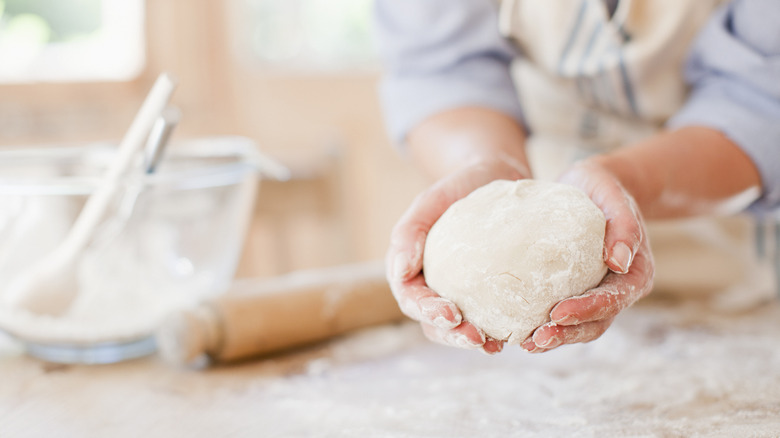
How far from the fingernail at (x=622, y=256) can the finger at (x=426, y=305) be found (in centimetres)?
14

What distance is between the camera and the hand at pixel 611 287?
21.5 inches

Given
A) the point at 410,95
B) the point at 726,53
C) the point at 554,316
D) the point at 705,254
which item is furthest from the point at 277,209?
the point at 554,316

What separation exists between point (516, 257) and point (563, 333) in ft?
0.26

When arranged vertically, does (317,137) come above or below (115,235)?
below

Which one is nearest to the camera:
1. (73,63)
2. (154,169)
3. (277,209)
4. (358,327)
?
(154,169)

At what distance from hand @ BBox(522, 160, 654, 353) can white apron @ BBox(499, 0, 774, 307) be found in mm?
376

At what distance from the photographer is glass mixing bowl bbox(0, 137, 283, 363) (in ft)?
2.58

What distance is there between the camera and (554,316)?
1.80 feet

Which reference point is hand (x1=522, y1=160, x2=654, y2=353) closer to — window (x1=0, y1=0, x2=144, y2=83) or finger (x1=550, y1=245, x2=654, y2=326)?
finger (x1=550, y1=245, x2=654, y2=326)

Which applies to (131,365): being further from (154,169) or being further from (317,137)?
(317,137)

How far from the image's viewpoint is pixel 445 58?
0.96m

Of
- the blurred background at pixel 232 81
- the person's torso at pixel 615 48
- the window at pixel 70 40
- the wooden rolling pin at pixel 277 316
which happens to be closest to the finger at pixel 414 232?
the wooden rolling pin at pixel 277 316

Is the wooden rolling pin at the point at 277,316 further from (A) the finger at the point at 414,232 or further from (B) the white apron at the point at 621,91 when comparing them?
(B) the white apron at the point at 621,91

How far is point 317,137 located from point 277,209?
1.43 metres
